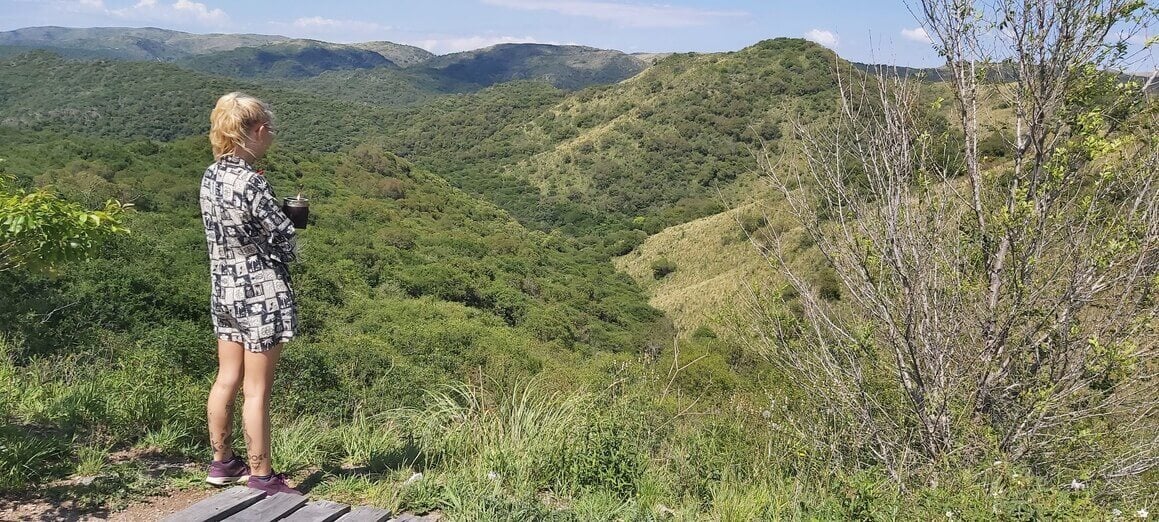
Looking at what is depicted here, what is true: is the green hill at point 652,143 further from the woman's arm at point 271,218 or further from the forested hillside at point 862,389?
the woman's arm at point 271,218

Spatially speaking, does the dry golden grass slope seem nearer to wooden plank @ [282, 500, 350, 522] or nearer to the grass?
the grass

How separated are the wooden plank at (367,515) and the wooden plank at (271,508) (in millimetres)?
180

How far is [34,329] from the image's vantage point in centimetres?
646

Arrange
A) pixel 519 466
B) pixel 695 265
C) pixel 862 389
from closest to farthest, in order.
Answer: pixel 519 466 < pixel 862 389 < pixel 695 265

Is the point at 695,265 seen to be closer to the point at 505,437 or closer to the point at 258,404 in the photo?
the point at 505,437

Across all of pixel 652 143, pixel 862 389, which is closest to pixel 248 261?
pixel 862 389

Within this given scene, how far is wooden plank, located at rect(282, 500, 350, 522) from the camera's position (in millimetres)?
2291

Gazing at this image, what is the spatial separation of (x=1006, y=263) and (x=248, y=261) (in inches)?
135

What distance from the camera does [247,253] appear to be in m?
2.33

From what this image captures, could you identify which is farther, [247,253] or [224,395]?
[224,395]

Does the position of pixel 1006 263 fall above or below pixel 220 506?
above

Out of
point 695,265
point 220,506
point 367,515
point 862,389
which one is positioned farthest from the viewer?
point 695,265

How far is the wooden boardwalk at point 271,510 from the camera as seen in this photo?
87.2 inches

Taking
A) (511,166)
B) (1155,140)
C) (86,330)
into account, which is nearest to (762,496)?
(1155,140)
